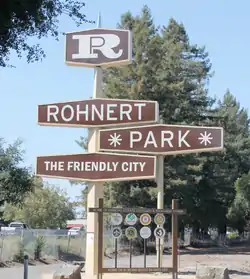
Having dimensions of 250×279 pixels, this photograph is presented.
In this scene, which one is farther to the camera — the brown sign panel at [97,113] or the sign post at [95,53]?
the sign post at [95,53]

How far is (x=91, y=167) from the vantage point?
22.1m

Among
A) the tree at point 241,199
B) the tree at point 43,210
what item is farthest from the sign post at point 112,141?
the tree at point 43,210

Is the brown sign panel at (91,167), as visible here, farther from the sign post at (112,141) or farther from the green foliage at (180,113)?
the green foliage at (180,113)

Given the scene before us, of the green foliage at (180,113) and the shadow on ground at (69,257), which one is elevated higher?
the green foliage at (180,113)

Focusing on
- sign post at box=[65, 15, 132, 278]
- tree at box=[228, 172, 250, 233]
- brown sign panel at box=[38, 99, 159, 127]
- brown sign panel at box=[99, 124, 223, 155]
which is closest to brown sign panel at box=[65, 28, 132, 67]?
sign post at box=[65, 15, 132, 278]

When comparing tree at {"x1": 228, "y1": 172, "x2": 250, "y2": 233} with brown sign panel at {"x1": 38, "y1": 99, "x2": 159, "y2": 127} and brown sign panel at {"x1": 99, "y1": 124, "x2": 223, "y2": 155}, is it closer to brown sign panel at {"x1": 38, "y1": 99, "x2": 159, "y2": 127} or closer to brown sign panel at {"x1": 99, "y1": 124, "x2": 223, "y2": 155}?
brown sign panel at {"x1": 99, "y1": 124, "x2": 223, "y2": 155}

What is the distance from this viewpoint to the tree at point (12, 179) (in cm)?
2506

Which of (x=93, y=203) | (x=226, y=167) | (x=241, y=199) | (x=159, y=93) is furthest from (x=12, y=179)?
(x=226, y=167)

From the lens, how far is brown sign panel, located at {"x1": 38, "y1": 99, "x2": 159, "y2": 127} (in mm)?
21906

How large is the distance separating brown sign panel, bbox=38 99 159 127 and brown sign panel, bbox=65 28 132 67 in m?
1.67

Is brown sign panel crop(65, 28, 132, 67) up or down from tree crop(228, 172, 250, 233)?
up

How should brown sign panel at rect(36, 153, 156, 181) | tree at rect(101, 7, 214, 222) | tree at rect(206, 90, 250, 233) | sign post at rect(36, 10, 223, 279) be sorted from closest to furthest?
brown sign panel at rect(36, 153, 156, 181) → sign post at rect(36, 10, 223, 279) → tree at rect(101, 7, 214, 222) → tree at rect(206, 90, 250, 233)

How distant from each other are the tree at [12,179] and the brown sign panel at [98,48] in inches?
217

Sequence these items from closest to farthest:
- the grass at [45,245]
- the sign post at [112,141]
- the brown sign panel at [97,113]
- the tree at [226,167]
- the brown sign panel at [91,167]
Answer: the brown sign panel at [91,167] → the sign post at [112,141] → the brown sign panel at [97,113] → the grass at [45,245] → the tree at [226,167]
